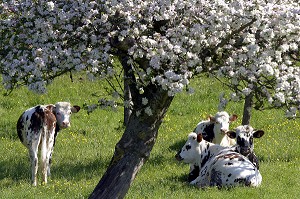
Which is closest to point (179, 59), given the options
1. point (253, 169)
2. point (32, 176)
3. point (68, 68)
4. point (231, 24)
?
point (231, 24)

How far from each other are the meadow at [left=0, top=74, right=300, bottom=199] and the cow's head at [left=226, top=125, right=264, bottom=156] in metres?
0.74

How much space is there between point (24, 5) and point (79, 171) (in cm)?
803

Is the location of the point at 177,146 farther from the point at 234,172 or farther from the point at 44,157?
the point at 234,172

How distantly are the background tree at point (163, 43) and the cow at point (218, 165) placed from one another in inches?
206

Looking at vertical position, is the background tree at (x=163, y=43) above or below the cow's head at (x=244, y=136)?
above

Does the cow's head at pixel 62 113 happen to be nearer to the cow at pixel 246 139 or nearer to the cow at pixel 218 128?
the cow at pixel 218 128

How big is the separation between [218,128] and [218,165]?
7.98ft

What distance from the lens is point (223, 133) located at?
17641 mm

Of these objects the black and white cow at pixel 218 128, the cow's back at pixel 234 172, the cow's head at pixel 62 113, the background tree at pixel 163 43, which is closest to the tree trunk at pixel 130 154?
the background tree at pixel 163 43

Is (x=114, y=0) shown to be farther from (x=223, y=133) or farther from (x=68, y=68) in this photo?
(x=223, y=133)

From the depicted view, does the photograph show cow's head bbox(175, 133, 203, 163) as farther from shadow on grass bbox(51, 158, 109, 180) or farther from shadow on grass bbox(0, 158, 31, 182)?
shadow on grass bbox(0, 158, 31, 182)

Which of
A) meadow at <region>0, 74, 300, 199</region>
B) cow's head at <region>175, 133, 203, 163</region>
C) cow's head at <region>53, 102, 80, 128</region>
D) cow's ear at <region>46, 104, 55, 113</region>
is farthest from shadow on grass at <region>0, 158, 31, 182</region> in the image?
cow's head at <region>175, 133, 203, 163</region>

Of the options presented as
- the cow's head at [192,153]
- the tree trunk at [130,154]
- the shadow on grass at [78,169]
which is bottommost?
the shadow on grass at [78,169]

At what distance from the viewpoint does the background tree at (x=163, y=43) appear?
938 centimetres
